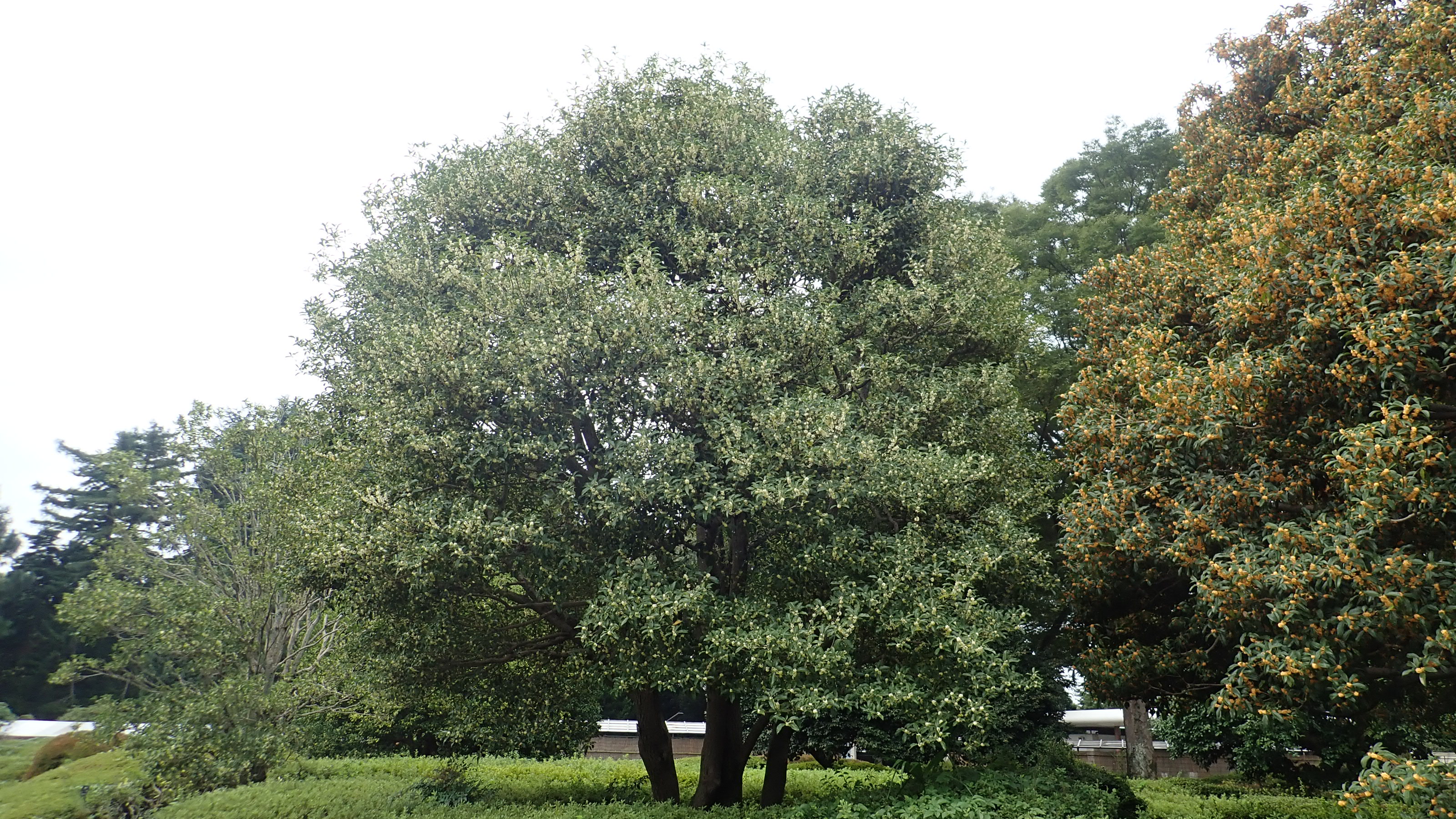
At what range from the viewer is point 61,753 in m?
23.4

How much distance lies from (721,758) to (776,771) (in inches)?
44.8

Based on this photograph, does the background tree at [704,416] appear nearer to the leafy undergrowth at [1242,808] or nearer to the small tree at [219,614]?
the leafy undergrowth at [1242,808]

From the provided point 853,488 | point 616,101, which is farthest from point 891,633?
point 616,101

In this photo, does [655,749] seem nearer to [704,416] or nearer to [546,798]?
[546,798]

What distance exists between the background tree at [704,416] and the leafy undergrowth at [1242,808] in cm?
349

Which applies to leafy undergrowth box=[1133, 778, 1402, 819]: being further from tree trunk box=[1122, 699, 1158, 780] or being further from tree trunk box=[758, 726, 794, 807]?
tree trunk box=[758, 726, 794, 807]

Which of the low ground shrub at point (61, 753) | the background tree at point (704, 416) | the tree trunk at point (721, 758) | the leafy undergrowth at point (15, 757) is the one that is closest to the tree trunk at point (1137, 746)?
the background tree at point (704, 416)

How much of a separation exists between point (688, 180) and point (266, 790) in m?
13.3

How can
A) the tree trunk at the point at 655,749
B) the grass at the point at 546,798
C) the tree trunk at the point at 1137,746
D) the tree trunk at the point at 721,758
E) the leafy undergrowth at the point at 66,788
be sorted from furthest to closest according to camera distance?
the tree trunk at the point at 1137,746 → the tree trunk at the point at 655,749 → the leafy undergrowth at the point at 66,788 → the tree trunk at the point at 721,758 → the grass at the point at 546,798

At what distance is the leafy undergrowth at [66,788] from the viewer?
16.3 meters

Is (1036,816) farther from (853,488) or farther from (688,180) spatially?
(688,180)

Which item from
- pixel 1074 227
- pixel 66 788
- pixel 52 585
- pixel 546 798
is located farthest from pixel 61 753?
pixel 1074 227

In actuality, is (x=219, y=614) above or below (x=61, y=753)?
above

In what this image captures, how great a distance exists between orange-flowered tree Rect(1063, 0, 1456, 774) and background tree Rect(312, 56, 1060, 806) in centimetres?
214
